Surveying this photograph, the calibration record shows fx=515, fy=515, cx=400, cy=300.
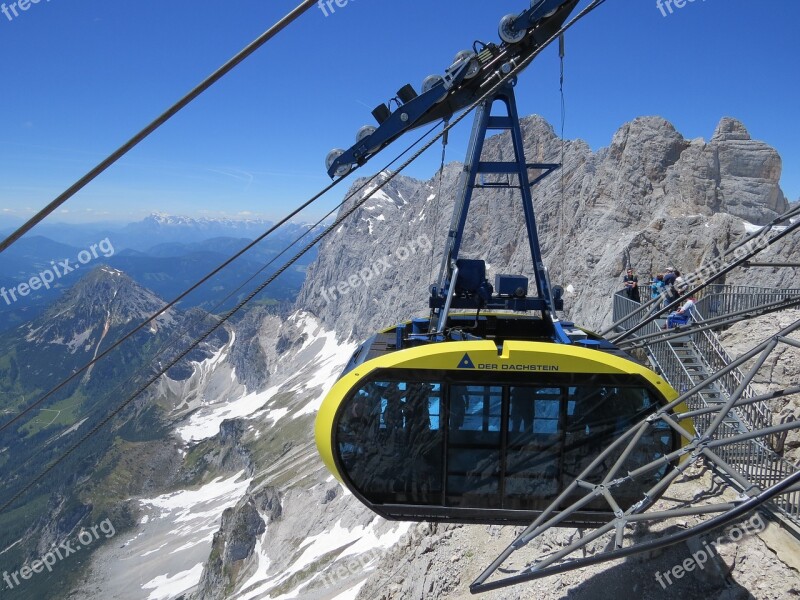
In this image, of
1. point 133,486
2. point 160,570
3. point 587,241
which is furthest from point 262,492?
point 133,486

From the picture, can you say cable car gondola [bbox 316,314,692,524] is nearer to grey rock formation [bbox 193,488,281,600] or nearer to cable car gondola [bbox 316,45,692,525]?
cable car gondola [bbox 316,45,692,525]

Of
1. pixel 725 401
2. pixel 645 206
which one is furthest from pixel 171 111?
pixel 645 206

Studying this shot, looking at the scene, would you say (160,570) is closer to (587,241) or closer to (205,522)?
(205,522)

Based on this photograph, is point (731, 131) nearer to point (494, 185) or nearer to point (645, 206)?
point (645, 206)

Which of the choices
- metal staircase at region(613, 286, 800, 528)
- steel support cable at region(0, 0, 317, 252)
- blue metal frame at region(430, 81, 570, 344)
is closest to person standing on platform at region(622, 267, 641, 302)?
metal staircase at region(613, 286, 800, 528)

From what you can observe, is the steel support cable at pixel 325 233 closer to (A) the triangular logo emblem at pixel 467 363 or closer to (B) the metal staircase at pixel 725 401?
(A) the triangular logo emblem at pixel 467 363

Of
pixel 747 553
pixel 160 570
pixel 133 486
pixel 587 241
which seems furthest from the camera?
pixel 133 486

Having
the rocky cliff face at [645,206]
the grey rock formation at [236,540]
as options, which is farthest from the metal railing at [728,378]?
the grey rock formation at [236,540]
